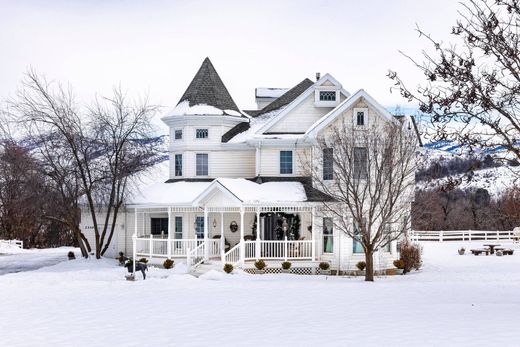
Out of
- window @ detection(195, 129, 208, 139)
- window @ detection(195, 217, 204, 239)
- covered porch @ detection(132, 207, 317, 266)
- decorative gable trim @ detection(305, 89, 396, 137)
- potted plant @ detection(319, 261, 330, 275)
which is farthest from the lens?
window @ detection(195, 129, 208, 139)

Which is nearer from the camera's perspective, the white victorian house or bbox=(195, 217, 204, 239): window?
the white victorian house

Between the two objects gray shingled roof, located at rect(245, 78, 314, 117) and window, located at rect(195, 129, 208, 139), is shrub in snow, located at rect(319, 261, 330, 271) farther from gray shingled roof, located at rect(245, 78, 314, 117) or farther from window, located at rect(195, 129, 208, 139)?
gray shingled roof, located at rect(245, 78, 314, 117)

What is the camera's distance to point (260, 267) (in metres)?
26.2

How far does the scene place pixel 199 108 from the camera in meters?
32.1

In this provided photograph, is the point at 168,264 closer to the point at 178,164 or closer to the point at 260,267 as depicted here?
the point at 260,267

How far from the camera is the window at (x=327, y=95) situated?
98.1ft

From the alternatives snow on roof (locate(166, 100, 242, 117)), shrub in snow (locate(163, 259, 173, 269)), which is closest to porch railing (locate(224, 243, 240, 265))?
shrub in snow (locate(163, 259, 173, 269))

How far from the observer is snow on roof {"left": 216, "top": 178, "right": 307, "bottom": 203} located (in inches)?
1059

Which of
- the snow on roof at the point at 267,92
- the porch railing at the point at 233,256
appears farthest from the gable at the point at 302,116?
the snow on roof at the point at 267,92

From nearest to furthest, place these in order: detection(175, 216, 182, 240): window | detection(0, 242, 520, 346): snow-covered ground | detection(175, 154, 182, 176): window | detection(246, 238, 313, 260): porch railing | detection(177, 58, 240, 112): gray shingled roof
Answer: detection(0, 242, 520, 346): snow-covered ground < detection(246, 238, 313, 260): porch railing < detection(175, 216, 182, 240): window < detection(177, 58, 240, 112): gray shingled roof < detection(175, 154, 182, 176): window

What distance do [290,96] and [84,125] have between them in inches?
425

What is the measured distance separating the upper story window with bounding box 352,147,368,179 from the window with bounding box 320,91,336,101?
5232 millimetres

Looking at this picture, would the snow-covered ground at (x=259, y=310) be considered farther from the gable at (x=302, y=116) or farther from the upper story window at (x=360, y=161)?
the gable at (x=302, y=116)

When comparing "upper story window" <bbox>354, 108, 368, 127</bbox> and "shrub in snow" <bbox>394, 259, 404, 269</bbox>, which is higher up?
"upper story window" <bbox>354, 108, 368, 127</bbox>
